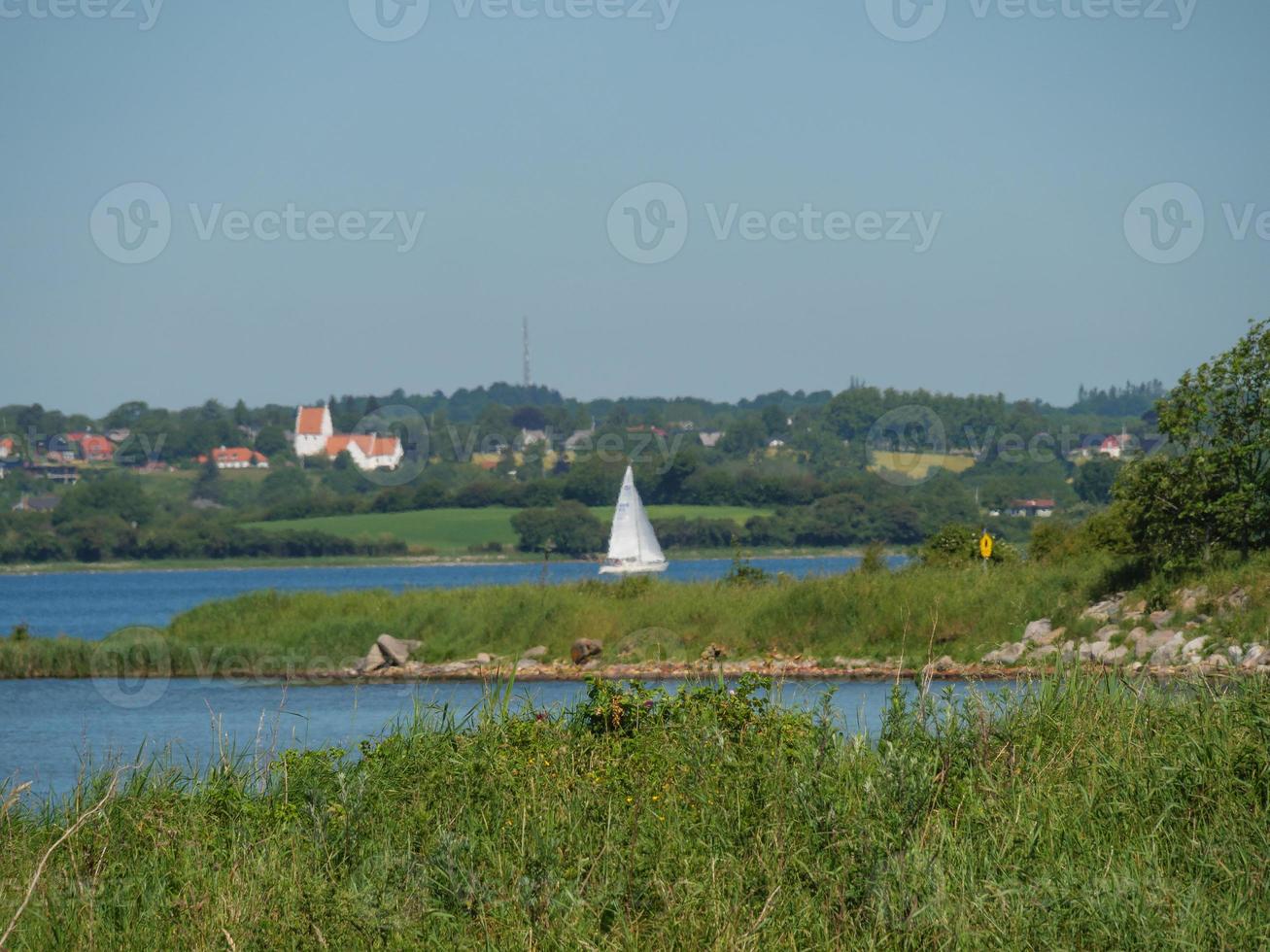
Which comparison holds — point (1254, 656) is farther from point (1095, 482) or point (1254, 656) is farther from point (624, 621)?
point (1095, 482)

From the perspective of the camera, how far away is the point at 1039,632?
26797 mm

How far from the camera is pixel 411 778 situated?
9500mm

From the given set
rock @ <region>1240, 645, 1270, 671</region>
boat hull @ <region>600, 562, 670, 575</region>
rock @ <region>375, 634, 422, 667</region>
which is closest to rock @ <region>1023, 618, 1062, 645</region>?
rock @ <region>1240, 645, 1270, 671</region>

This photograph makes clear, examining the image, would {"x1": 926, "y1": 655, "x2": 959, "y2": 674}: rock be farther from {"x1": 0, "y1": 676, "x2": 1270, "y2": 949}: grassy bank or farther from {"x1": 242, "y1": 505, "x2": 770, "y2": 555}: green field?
{"x1": 242, "y1": 505, "x2": 770, "y2": 555}: green field

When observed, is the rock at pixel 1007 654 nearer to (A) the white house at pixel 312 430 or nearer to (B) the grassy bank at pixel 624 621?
(B) the grassy bank at pixel 624 621

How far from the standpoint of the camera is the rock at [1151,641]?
23984 millimetres

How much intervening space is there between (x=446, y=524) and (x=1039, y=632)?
81207 mm

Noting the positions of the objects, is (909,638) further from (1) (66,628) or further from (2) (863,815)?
(1) (66,628)

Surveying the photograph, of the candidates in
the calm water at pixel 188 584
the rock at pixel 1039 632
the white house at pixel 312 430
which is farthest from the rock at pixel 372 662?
the white house at pixel 312 430

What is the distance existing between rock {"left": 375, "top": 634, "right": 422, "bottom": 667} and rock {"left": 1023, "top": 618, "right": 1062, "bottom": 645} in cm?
1288

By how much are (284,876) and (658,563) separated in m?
52.0

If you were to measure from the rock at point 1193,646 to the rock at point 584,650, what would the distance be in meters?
11.8

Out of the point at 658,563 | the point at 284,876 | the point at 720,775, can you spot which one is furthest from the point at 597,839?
the point at 658,563

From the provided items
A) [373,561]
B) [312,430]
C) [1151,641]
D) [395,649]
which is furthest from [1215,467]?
[312,430]
